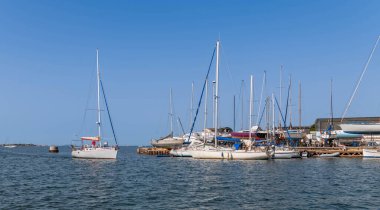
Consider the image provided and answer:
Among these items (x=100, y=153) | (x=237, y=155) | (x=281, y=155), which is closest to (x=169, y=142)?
(x=100, y=153)

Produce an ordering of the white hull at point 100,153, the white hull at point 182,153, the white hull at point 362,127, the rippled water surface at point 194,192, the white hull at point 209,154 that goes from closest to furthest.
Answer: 1. the rippled water surface at point 194,192
2. the white hull at point 209,154
3. the white hull at point 100,153
4. the white hull at point 182,153
5. the white hull at point 362,127

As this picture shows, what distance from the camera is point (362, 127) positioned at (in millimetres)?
76750

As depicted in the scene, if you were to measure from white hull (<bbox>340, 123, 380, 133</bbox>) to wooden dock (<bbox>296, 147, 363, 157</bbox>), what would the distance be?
12.4 feet

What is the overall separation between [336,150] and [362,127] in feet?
21.9

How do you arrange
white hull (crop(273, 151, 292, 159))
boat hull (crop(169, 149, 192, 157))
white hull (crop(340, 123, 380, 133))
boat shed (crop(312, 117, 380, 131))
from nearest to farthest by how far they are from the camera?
white hull (crop(273, 151, 292, 159)) < boat hull (crop(169, 149, 192, 157)) < white hull (crop(340, 123, 380, 133)) < boat shed (crop(312, 117, 380, 131))

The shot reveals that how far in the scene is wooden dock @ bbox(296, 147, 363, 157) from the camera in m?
75.2

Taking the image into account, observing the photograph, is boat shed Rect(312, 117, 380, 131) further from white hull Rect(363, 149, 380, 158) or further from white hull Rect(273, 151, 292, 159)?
white hull Rect(273, 151, 292, 159)

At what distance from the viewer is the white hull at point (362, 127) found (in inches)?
3006

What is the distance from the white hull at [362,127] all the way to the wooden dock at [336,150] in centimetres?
378

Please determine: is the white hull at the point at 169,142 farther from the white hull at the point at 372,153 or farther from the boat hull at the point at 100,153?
the white hull at the point at 372,153

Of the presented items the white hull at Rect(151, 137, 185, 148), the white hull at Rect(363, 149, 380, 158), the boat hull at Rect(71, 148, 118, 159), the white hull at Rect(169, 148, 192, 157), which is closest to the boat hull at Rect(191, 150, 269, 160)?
the white hull at Rect(169, 148, 192, 157)

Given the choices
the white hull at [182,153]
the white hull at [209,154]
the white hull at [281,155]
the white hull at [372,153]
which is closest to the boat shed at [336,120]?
the white hull at [372,153]

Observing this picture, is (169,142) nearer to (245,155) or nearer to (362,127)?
(245,155)

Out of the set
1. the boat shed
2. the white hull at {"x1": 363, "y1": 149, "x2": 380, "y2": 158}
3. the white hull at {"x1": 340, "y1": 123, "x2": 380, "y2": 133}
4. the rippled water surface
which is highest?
the boat shed
